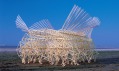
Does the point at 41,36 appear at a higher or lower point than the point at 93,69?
higher

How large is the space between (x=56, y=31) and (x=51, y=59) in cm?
198

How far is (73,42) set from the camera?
27359 millimetres

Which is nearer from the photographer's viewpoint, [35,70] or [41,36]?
[35,70]

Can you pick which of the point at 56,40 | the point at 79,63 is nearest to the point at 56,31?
the point at 56,40

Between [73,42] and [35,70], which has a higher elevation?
[73,42]

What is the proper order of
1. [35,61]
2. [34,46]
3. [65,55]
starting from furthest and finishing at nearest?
1. [35,61]
2. [34,46]
3. [65,55]

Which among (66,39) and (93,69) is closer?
(93,69)

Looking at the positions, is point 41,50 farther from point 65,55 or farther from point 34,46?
point 65,55

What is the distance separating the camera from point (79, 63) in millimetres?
29422

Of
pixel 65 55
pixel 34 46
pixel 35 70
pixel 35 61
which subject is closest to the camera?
pixel 35 70

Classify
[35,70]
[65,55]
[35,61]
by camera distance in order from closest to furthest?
[35,70]
[65,55]
[35,61]

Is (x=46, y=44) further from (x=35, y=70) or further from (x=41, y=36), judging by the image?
(x=35, y=70)

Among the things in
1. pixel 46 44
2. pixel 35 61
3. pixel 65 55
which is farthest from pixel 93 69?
pixel 35 61

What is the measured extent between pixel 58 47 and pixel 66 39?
0.75m
